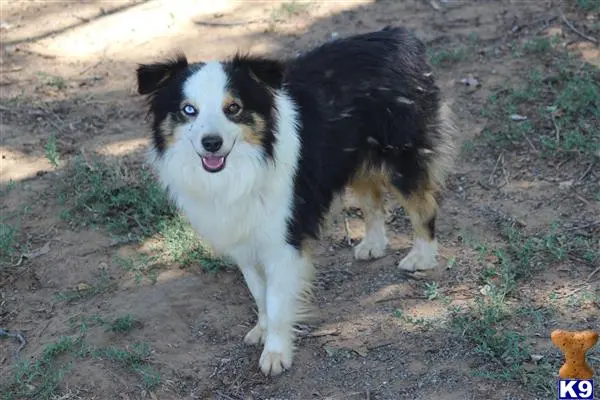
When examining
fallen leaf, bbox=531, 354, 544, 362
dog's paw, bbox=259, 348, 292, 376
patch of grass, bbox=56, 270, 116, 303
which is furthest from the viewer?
patch of grass, bbox=56, 270, 116, 303

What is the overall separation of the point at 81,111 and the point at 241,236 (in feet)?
9.84

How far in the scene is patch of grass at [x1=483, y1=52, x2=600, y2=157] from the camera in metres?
5.51

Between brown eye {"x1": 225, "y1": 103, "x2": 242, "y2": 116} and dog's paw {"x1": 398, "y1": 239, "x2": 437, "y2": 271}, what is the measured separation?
5.31ft

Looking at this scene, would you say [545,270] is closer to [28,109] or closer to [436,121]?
[436,121]

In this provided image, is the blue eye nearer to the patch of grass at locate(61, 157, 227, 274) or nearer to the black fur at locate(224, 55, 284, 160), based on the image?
the black fur at locate(224, 55, 284, 160)

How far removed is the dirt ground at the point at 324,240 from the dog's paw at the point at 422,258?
0.24ft

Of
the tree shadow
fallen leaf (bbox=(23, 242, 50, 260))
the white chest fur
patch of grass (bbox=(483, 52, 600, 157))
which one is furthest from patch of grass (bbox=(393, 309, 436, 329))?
the tree shadow

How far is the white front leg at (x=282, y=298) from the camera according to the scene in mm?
3932

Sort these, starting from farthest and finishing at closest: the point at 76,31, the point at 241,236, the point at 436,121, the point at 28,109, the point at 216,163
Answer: the point at 76,31, the point at 28,109, the point at 436,121, the point at 241,236, the point at 216,163

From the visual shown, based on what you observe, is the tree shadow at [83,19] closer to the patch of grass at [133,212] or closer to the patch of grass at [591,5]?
the patch of grass at [133,212]

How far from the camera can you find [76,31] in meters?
7.20

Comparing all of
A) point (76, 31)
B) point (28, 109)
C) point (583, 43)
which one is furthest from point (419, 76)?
point (76, 31)

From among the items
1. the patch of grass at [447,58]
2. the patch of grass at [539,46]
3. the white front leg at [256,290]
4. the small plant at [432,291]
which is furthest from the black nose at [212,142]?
the patch of grass at [539,46]

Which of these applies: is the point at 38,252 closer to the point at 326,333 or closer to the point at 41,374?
the point at 41,374
